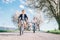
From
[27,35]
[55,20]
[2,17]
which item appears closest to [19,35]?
[27,35]

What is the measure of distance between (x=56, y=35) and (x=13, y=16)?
640 mm

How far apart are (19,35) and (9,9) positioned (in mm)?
376

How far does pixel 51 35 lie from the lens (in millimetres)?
3201

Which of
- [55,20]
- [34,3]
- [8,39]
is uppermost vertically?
[34,3]

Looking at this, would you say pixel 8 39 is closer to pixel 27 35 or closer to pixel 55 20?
pixel 27 35

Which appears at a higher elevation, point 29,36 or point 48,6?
point 48,6

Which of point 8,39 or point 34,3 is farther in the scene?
point 34,3

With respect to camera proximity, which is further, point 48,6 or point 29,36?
point 48,6

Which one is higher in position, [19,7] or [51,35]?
[19,7]

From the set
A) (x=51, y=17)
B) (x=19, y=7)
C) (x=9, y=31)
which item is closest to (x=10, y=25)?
(x=9, y=31)

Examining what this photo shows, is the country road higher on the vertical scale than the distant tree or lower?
lower

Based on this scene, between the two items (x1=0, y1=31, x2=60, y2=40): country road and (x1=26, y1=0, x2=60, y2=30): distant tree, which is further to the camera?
(x1=26, y1=0, x2=60, y2=30): distant tree

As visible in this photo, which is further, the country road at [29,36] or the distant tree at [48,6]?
the distant tree at [48,6]

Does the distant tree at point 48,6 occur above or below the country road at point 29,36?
above
